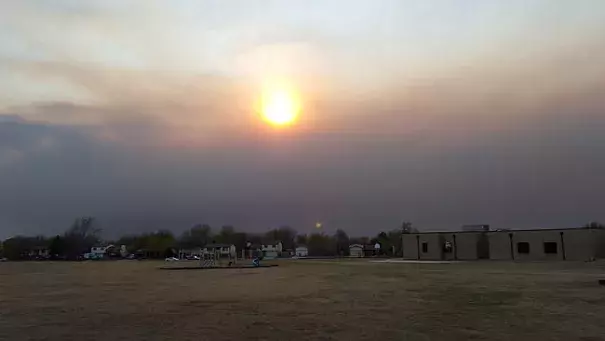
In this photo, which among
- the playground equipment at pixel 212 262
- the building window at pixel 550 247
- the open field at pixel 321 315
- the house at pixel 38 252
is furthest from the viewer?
the house at pixel 38 252

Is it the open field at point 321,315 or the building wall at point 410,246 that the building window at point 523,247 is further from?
the open field at point 321,315

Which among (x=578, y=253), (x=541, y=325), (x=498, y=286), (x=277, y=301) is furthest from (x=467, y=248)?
(x=541, y=325)

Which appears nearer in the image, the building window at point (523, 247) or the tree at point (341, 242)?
the building window at point (523, 247)

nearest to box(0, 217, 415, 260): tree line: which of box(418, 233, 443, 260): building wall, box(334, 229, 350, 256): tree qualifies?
box(334, 229, 350, 256): tree

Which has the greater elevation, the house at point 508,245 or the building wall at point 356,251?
the house at point 508,245

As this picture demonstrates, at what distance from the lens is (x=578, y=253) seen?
6366cm

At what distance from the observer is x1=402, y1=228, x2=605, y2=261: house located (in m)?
63.7

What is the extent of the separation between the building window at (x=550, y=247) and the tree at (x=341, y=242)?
83288mm

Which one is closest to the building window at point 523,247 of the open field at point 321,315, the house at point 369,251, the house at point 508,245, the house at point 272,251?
the house at point 508,245

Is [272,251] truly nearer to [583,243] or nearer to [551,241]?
[551,241]

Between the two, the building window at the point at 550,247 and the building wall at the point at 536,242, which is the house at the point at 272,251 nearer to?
the building wall at the point at 536,242

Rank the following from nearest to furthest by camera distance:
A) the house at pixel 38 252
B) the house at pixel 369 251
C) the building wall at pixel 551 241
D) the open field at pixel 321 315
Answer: the open field at pixel 321 315 < the building wall at pixel 551 241 < the house at pixel 369 251 < the house at pixel 38 252

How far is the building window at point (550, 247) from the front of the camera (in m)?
66.2

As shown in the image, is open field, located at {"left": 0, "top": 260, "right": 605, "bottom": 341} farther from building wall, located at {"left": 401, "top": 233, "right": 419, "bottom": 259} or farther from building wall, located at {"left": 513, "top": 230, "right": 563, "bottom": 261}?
building wall, located at {"left": 401, "top": 233, "right": 419, "bottom": 259}
